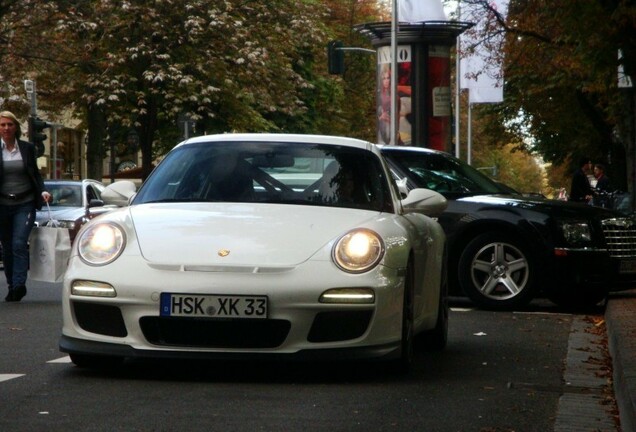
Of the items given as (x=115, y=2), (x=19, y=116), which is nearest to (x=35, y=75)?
(x=19, y=116)

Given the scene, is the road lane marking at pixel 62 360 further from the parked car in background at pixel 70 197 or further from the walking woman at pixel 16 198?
the parked car in background at pixel 70 197

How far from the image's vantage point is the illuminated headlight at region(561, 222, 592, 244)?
1412cm

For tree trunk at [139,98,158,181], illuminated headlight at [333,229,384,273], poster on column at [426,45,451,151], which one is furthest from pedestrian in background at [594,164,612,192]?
illuminated headlight at [333,229,384,273]

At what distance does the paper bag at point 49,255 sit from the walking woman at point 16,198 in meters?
0.53

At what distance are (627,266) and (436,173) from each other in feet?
6.52

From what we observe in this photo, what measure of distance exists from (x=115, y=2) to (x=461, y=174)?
2833cm

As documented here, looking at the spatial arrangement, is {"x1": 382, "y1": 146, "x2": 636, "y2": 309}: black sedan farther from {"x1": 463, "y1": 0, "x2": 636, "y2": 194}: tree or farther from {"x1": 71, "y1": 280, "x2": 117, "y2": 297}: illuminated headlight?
{"x1": 71, "y1": 280, "x2": 117, "y2": 297}: illuminated headlight

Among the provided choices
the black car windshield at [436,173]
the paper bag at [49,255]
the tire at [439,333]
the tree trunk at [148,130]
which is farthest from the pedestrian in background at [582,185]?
the tire at [439,333]

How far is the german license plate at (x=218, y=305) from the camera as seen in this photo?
7.76 m

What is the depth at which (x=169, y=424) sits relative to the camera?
21.4 feet

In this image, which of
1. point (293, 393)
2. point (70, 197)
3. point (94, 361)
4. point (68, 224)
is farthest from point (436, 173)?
point (70, 197)

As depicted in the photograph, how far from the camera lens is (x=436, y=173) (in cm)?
1498

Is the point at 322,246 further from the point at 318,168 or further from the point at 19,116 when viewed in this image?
the point at 19,116

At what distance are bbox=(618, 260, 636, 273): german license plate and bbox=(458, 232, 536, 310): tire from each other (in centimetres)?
106
